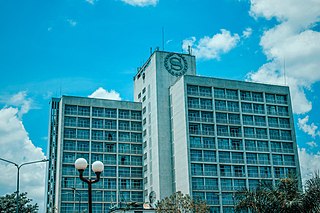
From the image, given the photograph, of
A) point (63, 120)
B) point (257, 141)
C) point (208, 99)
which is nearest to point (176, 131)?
point (208, 99)

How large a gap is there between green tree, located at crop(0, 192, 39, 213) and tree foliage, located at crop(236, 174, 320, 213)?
28.5 m

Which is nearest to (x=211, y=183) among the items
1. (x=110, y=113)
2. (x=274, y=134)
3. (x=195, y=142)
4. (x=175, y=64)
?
(x=195, y=142)

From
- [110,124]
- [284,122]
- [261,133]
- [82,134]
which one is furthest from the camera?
[110,124]

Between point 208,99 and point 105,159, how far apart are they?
2499 cm

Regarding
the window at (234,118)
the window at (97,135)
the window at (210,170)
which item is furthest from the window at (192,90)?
the window at (97,135)

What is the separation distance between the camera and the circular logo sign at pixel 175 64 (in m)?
91.7

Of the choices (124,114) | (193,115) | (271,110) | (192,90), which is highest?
(192,90)

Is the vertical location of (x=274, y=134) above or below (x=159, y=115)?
below

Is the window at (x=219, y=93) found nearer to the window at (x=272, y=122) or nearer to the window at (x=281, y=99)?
the window at (x=272, y=122)

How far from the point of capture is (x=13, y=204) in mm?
58500

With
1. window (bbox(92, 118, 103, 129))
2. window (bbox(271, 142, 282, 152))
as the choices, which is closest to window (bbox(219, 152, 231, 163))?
window (bbox(271, 142, 282, 152))

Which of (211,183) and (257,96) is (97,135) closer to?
(211,183)

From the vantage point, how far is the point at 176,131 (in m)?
85.8

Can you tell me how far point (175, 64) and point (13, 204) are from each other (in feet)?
151
